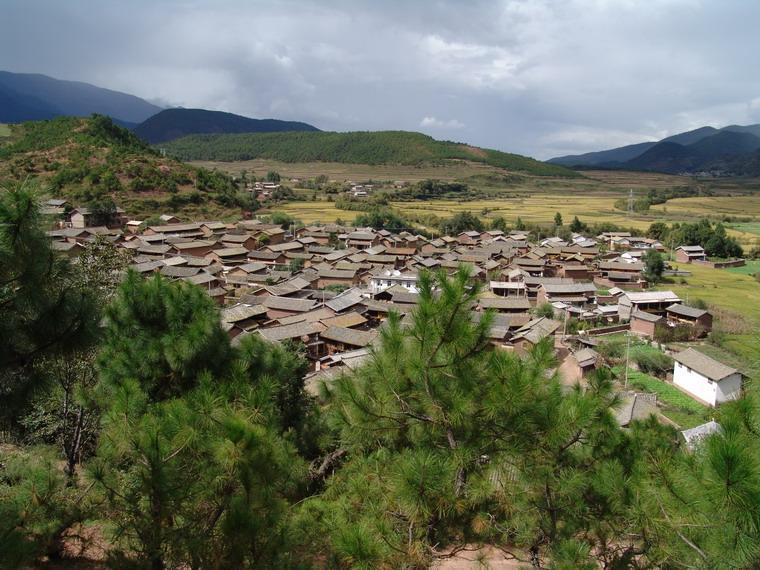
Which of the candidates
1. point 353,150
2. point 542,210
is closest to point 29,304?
point 542,210

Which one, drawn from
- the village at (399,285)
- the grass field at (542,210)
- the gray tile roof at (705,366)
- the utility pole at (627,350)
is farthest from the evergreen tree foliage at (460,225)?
the gray tile roof at (705,366)

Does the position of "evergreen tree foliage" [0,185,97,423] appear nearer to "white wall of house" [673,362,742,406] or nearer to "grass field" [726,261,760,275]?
"white wall of house" [673,362,742,406]

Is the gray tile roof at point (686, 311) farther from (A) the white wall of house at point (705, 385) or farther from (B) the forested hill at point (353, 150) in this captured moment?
(B) the forested hill at point (353, 150)

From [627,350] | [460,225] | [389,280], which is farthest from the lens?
[460,225]

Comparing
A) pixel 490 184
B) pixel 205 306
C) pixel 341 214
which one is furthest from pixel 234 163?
pixel 205 306

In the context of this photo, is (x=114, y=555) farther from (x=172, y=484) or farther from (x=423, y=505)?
(x=423, y=505)

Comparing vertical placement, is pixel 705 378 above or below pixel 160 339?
below

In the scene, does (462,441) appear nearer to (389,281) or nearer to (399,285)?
(399,285)
